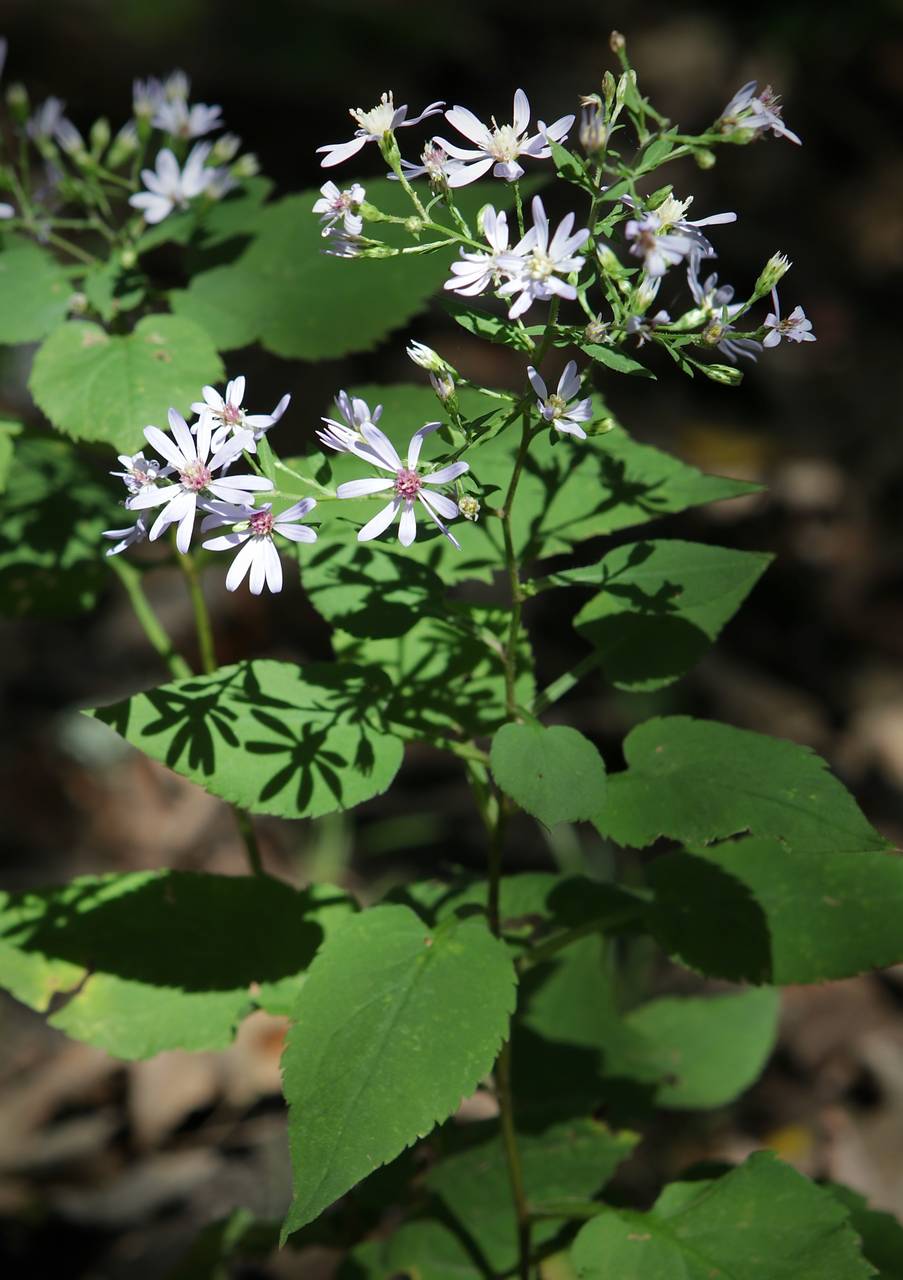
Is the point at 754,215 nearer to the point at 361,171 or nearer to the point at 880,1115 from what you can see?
the point at 361,171

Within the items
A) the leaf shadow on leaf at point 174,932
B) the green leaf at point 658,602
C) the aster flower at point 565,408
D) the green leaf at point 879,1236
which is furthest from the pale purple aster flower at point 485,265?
the green leaf at point 879,1236

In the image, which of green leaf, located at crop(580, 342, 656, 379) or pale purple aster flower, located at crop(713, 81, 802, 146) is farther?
pale purple aster flower, located at crop(713, 81, 802, 146)

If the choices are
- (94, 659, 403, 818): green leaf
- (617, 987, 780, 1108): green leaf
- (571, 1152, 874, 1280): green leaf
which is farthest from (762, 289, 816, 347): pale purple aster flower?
(617, 987, 780, 1108): green leaf

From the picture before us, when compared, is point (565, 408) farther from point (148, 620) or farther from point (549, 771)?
point (148, 620)

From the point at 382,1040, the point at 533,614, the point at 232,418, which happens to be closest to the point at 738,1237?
the point at 382,1040

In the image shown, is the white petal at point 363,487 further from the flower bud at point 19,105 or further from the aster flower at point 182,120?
the flower bud at point 19,105

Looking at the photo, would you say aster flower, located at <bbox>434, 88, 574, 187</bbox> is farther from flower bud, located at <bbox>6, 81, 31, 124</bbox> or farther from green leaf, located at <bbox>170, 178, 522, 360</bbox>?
flower bud, located at <bbox>6, 81, 31, 124</bbox>

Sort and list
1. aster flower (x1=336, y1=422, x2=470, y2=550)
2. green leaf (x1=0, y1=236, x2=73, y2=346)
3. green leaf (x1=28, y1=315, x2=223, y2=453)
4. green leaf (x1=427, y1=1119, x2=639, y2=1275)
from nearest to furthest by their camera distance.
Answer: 1. aster flower (x1=336, y1=422, x2=470, y2=550)
2. green leaf (x1=28, y1=315, x2=223, y2=453)
3. green leaf (x1=0, y1=236, x2=73, y2=346)
4. green leaf (x1=427, y1=1119, x2=639, y2=1275)
